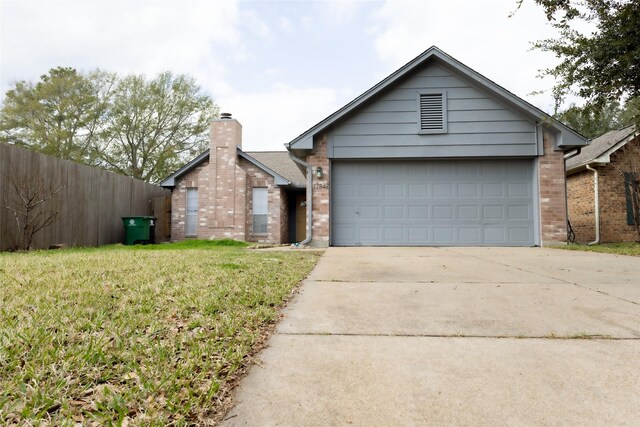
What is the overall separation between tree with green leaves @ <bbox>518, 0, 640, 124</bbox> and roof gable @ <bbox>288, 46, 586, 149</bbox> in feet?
10.6

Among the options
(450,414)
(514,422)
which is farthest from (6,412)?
(514,422)

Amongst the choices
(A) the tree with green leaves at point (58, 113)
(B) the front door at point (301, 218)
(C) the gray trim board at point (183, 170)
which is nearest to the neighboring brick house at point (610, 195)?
(B) the front door at point (301, 218)

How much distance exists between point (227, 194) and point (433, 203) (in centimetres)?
734

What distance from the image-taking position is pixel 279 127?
2394cm

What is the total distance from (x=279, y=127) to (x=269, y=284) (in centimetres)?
2155

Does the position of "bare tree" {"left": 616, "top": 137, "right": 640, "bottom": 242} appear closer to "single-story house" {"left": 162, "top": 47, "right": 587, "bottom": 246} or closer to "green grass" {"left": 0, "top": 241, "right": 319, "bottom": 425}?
"single-story house" {"left": 162, "top": 47, "right": 587, "bottom": 246}

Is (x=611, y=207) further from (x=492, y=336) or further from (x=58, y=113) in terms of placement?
(x=58, y=113)

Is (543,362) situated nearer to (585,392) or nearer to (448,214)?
(585,392)

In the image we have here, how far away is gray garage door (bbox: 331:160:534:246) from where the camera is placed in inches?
360

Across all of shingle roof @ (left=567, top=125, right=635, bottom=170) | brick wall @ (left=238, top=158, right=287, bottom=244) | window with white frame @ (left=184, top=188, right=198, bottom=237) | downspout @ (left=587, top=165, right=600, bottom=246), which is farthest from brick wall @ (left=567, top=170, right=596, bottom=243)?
window with white frame @ (left=184, top=188, right=198, bottom=237)

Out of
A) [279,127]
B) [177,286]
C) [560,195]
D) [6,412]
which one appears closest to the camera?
[6,412]

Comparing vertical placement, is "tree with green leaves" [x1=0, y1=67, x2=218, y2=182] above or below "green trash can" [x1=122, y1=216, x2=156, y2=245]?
above

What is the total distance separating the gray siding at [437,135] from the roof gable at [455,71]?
0.60 ft

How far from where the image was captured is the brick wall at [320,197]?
30.0ft
